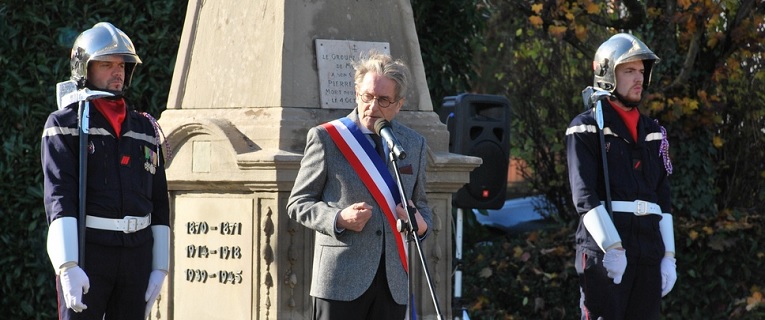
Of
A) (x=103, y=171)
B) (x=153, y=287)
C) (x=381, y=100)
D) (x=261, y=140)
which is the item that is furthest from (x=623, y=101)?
(x=103, y=171)

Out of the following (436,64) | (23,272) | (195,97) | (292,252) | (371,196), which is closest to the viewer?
(371,196)

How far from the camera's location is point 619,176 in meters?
6.67

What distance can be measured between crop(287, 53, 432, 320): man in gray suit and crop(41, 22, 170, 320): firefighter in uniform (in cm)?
72

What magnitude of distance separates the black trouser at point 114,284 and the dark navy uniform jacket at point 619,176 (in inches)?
80.3

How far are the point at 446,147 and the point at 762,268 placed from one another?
→ 15.3 ft

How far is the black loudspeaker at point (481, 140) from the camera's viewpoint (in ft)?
33.8

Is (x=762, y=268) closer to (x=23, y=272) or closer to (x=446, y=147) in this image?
(x=446, y=147)

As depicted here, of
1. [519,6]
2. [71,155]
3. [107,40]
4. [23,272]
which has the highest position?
[519,6]

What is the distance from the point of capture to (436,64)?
11.4 meters

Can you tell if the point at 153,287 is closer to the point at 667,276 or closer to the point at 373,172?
the point at 373,172

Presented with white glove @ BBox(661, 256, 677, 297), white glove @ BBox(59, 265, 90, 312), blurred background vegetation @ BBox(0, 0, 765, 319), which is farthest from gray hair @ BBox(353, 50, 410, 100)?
blurred background vegetation @ BBox(0, 0, 765, 319)

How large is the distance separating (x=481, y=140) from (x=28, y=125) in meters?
3.25

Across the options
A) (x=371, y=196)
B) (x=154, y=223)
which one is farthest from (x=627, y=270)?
(x=154, y=223)

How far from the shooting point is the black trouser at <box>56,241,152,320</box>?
582 centimetres
